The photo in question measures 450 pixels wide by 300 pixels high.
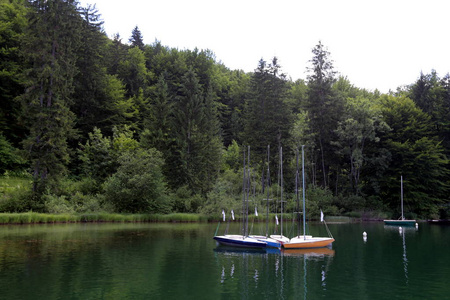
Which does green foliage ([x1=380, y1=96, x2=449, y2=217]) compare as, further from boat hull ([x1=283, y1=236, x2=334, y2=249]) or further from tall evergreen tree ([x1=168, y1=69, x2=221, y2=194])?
boat hull ([x1=283, y1=236, x2=334, y2=249])

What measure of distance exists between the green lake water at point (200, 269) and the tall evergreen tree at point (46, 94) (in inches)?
511

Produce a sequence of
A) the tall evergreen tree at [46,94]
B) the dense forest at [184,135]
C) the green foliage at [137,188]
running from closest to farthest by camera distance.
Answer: the tall evergreen tree at [46,94], the dense forest at [184,135], the green foliage at [137,188]

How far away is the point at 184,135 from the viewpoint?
62.8 metres

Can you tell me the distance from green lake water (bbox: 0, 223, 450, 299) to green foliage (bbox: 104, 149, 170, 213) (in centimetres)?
1509

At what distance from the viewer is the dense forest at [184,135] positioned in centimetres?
4756

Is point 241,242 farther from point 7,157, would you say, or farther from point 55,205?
point 7,157

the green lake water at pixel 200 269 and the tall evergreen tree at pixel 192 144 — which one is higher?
the tall evergreen tree at pixel 192 144

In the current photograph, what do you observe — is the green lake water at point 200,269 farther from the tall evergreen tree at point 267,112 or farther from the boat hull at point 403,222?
the tall evergreen tree at point 267,112

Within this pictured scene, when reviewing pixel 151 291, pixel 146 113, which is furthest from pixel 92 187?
pixel 151 291

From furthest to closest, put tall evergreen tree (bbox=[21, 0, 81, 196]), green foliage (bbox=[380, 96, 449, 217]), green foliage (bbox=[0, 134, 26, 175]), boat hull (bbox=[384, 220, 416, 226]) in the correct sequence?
green foliage (bbox=[380, 96, 449, 217]), boat hull (bbox=[384, 220, 416, 226]), green foliage (bbox=[0, 134, 26, 175]), tall evergreen tree (bbox=[21, 0, 81, 196])

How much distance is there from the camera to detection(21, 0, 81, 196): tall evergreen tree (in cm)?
4519

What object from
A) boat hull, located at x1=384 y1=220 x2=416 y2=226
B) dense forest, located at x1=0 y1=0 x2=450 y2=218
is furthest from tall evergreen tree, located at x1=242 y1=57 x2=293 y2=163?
boat hull, located at x1=384 y1=220 x2=416 y2=226

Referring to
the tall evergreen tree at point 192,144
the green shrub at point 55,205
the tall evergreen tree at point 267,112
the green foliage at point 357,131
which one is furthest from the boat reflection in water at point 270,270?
the tall evergreen tree at point 267,112

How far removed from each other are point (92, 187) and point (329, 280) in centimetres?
4189
